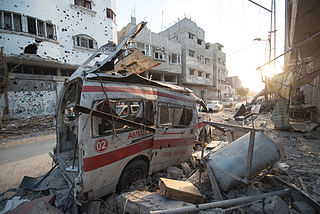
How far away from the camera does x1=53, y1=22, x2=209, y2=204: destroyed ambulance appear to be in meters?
2.30

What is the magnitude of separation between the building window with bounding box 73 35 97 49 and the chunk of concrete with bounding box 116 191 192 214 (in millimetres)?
14735

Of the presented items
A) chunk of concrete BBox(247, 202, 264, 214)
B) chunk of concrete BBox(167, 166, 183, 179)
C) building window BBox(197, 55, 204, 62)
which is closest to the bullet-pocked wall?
chunk of concrete BBox(167, 166, 183, 179)

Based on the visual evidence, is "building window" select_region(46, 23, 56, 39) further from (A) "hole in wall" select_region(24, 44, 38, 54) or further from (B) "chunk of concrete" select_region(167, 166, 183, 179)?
(B) "chunk of concrete" select_region(167, 166, 183, 179)

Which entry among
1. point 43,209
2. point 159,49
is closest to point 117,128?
point 43,209

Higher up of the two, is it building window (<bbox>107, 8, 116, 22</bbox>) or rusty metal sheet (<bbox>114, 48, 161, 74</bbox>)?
building window (<bbox>107, 8, 116, 22</bbox>)

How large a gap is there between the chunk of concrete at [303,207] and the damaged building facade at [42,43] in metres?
14.4

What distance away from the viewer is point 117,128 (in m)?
3.20

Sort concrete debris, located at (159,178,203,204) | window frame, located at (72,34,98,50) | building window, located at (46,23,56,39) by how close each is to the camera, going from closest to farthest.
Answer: concrete debris, located at (159,178,203,204), building window, located at (46,23,56,39), window frame, located at (72,34,98,50)

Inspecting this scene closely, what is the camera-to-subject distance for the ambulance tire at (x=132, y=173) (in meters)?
2.84

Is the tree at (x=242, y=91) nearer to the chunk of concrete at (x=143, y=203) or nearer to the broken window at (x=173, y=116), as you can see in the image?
the broken window at (x=173, y=116)

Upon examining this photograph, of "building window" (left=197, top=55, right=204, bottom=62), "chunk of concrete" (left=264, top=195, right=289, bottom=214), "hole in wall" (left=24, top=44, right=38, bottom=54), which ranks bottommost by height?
"chunk of concrete" (left=264, top=195, right=289, bottom=214)

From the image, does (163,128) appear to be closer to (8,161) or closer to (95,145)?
(95,145)

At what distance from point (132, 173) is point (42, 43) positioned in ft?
45.2

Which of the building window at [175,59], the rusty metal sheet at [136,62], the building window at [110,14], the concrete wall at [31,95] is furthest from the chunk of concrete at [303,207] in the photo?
the building window at [175,59]
